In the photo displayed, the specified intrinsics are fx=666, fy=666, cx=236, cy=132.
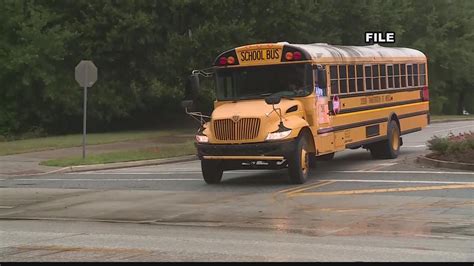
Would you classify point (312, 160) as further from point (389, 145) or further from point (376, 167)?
point (389, 145)

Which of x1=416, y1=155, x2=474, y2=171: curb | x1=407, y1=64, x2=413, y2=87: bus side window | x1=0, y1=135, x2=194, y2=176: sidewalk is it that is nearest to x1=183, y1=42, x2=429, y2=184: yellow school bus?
x1=416, y1=155, x2=474, y2=171: curb

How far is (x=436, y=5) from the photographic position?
54.3 metres

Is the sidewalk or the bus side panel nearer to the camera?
the bus side panel

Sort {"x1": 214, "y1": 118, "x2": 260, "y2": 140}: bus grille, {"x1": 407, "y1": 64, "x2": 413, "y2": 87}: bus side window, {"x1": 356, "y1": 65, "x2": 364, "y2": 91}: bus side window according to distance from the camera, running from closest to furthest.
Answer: {"x1": 214, "y1": 118, "x2": 260, "y2": 140}: bus grille → {"x1": 356, "y1": 65, "x2": 364, "y2": 91}: bus side window → {"x1": 407, "y1": 64, "x2": 413, "y2": 87}: bus side window

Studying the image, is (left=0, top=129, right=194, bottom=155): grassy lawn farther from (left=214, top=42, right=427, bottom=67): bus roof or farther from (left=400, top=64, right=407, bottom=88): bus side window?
(left=400, top=64, right=407, bottom=88): bus side window

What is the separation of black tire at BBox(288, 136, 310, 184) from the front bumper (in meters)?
0.17

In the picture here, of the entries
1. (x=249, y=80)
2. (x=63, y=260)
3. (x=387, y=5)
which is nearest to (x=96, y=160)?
(x=249, y=80)

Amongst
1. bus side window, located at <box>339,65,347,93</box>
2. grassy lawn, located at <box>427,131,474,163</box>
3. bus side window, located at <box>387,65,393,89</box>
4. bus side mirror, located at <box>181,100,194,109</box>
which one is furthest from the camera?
bus side window, located at <box>387,65,393,89</box>

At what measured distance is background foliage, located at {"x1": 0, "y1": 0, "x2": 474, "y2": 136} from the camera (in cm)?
3322

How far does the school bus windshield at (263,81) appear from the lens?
49.9ft

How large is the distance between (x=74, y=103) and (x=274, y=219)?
25185mm

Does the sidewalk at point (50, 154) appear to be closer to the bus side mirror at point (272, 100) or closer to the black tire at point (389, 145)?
the bus side mirror at point (272, 100)

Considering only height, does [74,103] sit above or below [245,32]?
below

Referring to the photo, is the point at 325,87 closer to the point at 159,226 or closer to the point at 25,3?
the point at 159,226
